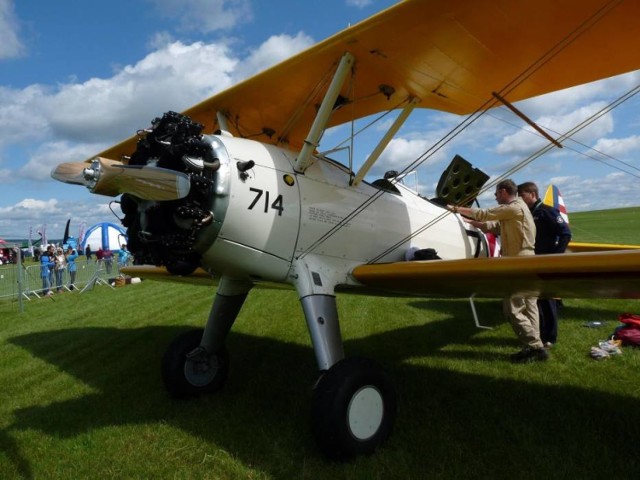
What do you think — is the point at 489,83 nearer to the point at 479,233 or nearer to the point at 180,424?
the point at 479,233

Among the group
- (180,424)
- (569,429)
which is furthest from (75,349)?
(569,429)

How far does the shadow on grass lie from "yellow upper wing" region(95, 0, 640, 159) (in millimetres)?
2519

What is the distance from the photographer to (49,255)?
1778 cm

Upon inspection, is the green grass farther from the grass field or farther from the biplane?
the biplane

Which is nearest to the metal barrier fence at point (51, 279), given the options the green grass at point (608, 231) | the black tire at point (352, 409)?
the black tire at point (352, 409)

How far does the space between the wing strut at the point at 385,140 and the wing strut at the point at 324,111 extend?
586mm

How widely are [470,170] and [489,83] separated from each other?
96 centimetres

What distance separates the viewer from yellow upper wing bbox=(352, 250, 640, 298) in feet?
9.25

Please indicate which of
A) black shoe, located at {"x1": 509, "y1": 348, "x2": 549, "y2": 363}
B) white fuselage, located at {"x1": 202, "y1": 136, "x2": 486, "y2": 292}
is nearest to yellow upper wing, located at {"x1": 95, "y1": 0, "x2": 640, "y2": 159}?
white fuselage, located at {"x1": 202, "y1": 136, "x2": 486, "y2": 292}

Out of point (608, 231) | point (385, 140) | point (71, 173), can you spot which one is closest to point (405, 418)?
point (385, 140)

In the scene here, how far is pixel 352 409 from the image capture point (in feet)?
10.4

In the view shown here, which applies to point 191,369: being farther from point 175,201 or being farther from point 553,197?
point 553,197

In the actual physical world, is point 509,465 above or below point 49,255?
below

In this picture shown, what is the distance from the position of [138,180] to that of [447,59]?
2608 mm
